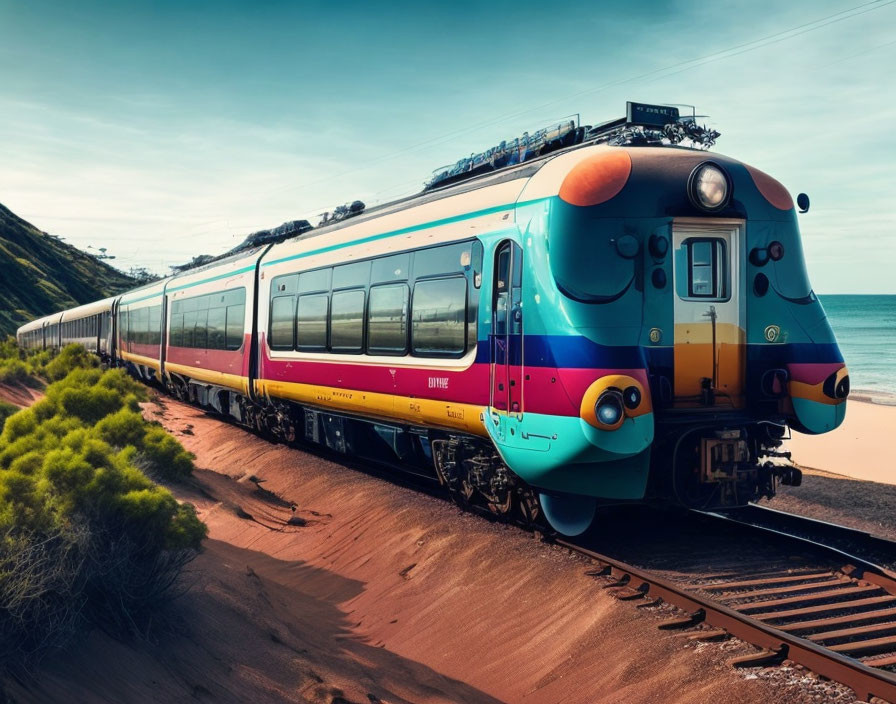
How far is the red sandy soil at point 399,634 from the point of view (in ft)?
17.8

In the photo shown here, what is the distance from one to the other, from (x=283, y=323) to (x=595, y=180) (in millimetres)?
8064

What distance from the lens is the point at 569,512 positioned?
8.34 metres

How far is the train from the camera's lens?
7.57 meters

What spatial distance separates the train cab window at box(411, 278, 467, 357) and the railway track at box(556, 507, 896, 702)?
2564mm

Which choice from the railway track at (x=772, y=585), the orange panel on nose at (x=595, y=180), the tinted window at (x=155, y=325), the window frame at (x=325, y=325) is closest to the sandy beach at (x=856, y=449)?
the railway track at (x=772, y=585)

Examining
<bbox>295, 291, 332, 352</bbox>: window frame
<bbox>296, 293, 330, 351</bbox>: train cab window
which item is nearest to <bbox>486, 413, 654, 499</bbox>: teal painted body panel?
<bbox>295, 291, 332, 352</bbox>: window frame

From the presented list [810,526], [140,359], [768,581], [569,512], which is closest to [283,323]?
[569,512]

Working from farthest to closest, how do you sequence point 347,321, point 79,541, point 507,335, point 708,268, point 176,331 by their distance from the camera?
point 176,331
point 347,321
point 708,268
point 507,335
point 79,541

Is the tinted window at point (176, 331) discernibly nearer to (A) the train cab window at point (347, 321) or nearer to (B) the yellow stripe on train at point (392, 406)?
(B) the yellow stripe on train at point (392, 406)

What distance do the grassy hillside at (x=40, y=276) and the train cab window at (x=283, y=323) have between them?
190 feet

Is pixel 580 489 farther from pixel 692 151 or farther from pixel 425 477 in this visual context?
pixel 425 477

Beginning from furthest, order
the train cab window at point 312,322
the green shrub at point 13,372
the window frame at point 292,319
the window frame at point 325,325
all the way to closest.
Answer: the green shrub at point 13,372 < the window frame at point 292,319 < the train cab window at point 312,322 < the window frame at point 325,325

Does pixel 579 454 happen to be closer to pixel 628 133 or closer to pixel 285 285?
pixel 628 133

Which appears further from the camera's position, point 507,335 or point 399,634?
point 507,335
